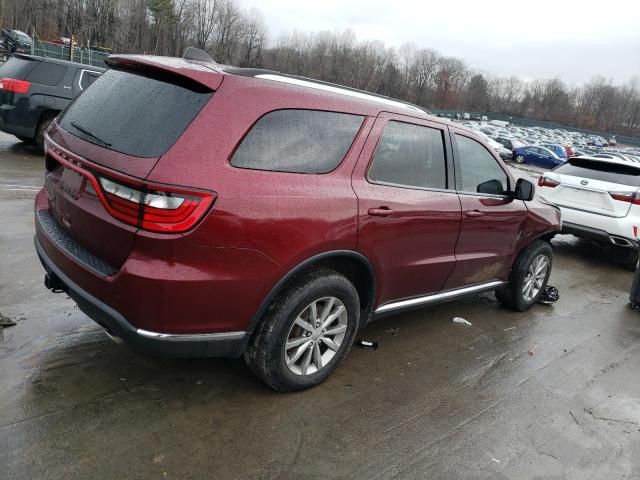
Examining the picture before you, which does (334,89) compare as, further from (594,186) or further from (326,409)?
(594,186)

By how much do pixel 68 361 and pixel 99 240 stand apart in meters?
1.09

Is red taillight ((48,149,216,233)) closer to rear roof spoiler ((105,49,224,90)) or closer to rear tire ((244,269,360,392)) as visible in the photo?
rear roof spoiler ((105,49,224,90))

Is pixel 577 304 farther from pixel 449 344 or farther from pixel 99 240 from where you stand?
pixel 99 240

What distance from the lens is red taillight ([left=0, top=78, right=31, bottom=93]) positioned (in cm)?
916

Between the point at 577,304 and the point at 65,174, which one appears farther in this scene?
the point at 577,304

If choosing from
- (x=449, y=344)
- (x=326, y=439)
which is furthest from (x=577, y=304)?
(x=326, y=439)

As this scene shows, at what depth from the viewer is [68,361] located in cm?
320

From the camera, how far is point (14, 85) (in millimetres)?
9172

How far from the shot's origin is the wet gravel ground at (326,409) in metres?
2.55

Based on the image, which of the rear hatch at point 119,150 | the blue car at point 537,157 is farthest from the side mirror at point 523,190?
the blue car at point 537,157

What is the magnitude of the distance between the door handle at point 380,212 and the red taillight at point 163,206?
109 cm

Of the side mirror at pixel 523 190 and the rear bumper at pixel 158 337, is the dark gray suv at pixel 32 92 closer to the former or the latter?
the rear bumper at pixel 158 337

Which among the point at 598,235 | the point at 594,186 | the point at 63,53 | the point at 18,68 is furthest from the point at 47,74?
the point at 63,53

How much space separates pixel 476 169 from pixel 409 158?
0.92 metres
